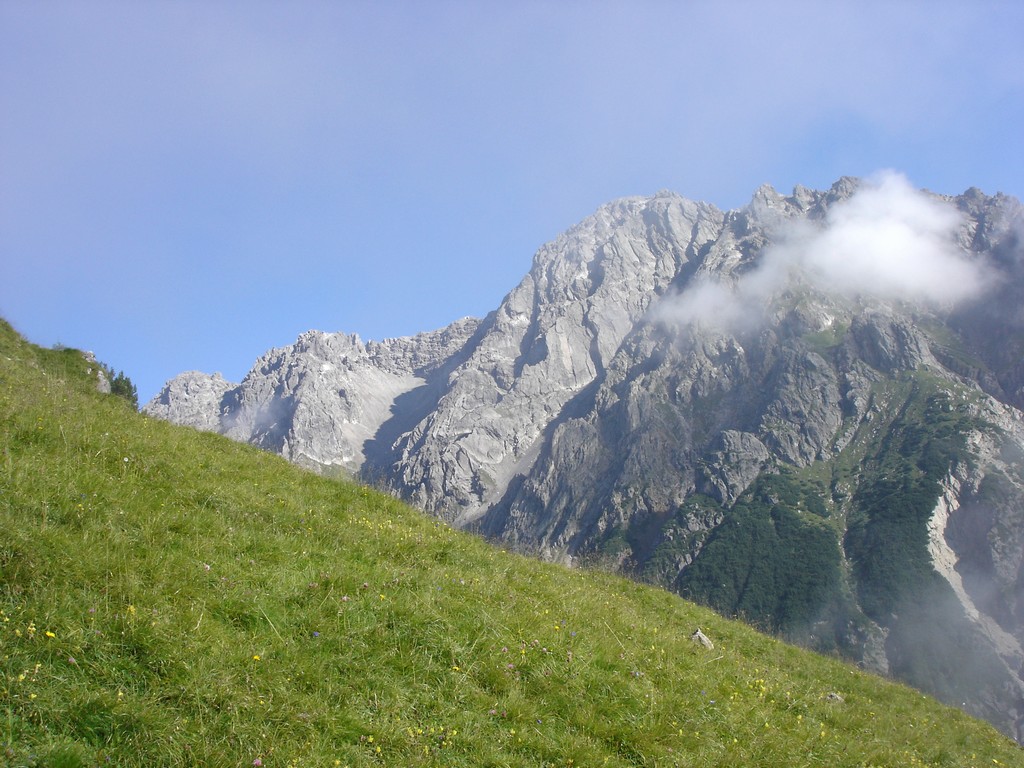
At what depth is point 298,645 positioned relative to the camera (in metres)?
8.91

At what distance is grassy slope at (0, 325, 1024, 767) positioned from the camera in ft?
23.9

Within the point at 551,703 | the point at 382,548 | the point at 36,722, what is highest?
the point at 382,548

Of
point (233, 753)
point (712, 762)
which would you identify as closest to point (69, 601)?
point (233, 753)

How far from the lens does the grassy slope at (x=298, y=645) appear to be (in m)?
7.28

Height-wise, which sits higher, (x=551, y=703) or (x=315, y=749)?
(x=551, y=703)

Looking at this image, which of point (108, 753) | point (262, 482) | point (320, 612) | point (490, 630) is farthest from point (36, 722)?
point (262, 482)

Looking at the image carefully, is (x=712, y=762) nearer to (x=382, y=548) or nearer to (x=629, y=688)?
(x=629, y=688)

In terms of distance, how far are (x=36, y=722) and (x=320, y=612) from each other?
3.77 m

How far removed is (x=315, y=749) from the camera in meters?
7.41

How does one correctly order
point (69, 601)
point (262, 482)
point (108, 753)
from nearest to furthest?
point (108, 753) < point (69, 601) < point (262, 482)

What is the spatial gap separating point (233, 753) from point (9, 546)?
4.44 m

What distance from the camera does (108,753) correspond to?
6516mm

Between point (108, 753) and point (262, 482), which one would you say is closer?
point (108, 753)

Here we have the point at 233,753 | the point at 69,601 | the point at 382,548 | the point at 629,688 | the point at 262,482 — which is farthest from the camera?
the point at 262,482
